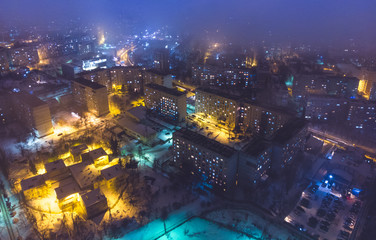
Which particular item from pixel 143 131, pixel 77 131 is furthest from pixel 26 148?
pixel 143 131

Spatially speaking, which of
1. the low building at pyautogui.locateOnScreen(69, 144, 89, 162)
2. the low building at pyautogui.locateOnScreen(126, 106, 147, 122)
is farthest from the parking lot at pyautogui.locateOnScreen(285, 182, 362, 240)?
the low building at pyautogui.locateOnScreen(126, 106, 147, 122)

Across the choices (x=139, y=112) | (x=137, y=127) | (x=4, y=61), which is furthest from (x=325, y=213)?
(x=4, y=61)

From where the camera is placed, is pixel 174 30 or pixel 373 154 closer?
pixel 373 154

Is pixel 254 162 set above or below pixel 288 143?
below

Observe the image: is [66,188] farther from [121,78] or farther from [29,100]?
[121,78]

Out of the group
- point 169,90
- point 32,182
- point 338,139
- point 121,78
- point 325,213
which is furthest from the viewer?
point 121,78

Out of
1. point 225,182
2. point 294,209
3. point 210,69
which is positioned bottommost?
point 294,209

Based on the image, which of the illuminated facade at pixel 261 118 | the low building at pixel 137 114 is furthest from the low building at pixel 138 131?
the illuminated facade at pixel 261 118

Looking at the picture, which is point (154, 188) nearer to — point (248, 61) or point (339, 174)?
point (339, 174)
